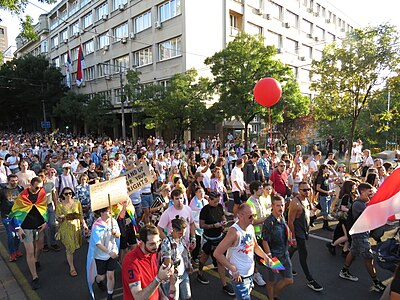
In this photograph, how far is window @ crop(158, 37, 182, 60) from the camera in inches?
1005

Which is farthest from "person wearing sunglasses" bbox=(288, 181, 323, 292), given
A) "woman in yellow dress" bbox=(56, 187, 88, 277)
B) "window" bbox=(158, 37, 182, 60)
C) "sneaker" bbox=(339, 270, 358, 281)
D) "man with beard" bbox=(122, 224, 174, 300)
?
"window" bbox=(158, 37, 182, 60)

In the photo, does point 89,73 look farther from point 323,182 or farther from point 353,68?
point 323,182

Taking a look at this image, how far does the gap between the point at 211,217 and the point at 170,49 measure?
23.7 m

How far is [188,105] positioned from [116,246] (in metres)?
17.0

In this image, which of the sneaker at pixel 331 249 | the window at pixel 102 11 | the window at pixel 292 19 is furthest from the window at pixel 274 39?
the sneaker at pixel 331 249

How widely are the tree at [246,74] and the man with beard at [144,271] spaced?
16367 millimetres

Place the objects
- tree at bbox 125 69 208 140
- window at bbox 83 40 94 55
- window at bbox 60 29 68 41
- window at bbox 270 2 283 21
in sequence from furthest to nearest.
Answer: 1. window at bbox 60 29 68 41
2. window at bbox 83 40 94 55
3. window at bbox 270 2 283 21
4. tree at bbox 125 69 208 140

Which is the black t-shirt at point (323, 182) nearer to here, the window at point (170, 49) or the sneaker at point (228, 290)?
the sneaker at point (228, 290)

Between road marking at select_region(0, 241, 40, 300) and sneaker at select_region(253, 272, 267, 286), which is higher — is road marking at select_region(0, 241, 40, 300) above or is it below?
below

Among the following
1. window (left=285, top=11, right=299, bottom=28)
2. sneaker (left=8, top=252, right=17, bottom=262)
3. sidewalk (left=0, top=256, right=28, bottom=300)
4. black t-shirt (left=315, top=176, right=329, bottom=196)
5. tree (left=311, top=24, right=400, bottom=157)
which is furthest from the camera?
window (left=285, top=11, right=299, bottom=28)

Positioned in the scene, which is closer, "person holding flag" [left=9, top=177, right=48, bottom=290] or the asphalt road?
the asphalt road

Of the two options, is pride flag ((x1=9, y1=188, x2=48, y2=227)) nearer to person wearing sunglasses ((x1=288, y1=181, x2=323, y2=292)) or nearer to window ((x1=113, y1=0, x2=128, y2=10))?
person wearing sunglasses ((x1=288, y1=181, x2=323, y2=292))

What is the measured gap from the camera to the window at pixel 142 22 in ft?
92.2

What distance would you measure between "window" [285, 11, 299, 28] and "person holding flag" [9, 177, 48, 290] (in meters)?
36.3
